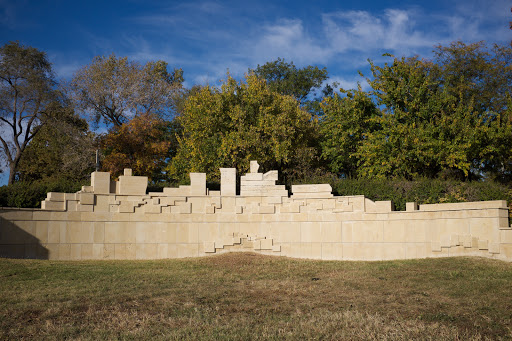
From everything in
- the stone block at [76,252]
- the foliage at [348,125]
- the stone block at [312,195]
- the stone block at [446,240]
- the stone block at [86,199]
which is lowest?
the stone block at [76,252]

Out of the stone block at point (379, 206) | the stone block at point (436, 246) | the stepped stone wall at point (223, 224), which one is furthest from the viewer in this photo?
the stone block at point (379, 206)

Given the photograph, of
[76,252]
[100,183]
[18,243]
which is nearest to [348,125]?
[100,183]

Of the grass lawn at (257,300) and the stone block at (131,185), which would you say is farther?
the stone block at (131,185)

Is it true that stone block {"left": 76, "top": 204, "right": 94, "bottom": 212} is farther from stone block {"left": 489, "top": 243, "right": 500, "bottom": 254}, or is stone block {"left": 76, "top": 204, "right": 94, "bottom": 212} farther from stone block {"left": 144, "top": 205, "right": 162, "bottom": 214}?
stone block {"left": 489, "top": 243, "right": 500, "bottom": 254}

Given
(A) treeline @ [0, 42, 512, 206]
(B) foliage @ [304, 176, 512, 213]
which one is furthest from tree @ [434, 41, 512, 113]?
(B) foliage @ [304, 176, 512, 213]

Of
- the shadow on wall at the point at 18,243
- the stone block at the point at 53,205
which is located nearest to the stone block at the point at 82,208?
the stone block at the point at 53,205

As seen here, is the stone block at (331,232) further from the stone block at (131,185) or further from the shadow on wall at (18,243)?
the shadow on wall at (18,243)

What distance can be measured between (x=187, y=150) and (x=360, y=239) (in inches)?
544

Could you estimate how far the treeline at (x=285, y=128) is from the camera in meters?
23.4

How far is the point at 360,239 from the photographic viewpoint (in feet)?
62.5

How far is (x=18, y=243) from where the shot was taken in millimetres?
18203

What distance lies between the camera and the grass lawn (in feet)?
26.8

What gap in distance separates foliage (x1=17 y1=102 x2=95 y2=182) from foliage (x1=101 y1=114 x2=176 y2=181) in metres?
2.03

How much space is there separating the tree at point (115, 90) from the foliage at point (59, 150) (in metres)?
2.06
